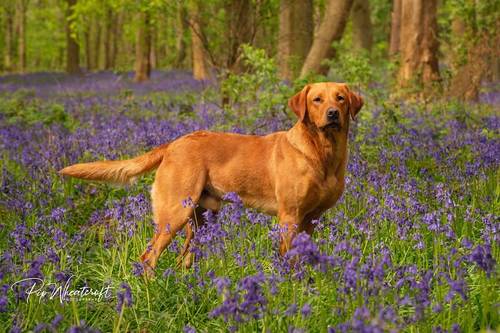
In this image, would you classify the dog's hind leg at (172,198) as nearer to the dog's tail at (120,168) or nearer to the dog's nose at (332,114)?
the dog's tail at (120,168)

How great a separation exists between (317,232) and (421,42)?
28.9 feet

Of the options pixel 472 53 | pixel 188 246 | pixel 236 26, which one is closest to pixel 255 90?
pixel 236 26

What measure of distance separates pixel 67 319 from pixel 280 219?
1.67 m

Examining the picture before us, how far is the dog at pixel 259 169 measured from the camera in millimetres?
4469

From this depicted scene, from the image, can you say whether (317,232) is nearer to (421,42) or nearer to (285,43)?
(421,42)

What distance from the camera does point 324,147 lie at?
457 centimetres

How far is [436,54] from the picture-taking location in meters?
12.8

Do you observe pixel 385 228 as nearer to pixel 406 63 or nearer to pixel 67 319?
pixel 67 319

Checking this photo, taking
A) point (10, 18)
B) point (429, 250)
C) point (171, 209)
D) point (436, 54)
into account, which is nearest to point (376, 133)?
point (429, 250)

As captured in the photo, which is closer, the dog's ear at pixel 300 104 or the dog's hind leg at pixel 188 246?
the dog's hind leg at pixel 188 246

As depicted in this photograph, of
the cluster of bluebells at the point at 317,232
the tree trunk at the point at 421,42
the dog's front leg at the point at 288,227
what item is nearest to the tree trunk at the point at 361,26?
the tree trunk at the point at 421,42

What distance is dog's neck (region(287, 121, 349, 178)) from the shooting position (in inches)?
179

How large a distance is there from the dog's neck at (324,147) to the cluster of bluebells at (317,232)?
40 cm

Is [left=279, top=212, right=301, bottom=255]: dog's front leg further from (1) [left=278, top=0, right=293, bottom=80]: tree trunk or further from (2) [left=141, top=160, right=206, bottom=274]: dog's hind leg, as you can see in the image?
(1) [left=278, top=0, right=293, bottom=80]: tree trunk
